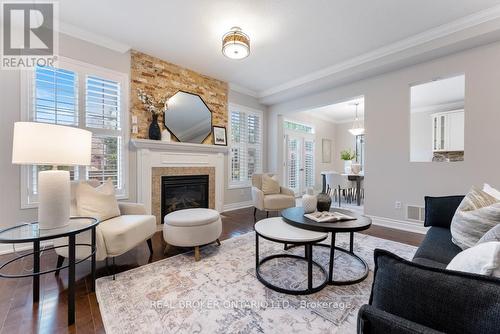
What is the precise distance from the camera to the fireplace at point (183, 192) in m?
3.72

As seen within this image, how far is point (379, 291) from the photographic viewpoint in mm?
703

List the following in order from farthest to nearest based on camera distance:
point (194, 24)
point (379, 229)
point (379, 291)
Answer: point (379, 229) < point (194, 24) < point (379, 291)

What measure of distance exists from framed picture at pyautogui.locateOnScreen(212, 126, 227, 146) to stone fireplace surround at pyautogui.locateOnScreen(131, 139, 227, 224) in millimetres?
150

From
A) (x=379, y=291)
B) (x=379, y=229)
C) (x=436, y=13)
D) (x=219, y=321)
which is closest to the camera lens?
(x=379, y=291)

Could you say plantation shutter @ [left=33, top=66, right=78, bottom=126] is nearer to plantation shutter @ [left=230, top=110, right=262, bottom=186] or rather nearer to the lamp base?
the lamp base

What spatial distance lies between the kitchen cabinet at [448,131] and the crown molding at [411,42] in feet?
13.1

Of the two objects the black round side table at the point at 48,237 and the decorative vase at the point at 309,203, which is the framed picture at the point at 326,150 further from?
the black round side table at the point at 48,237

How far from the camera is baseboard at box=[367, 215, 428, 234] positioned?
333 cm

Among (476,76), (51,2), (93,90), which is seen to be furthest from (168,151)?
(476,76)

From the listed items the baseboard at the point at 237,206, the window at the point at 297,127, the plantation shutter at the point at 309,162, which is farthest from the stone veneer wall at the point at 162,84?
the plantation shutter at the point at 309,162

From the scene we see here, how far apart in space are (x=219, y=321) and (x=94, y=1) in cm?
329

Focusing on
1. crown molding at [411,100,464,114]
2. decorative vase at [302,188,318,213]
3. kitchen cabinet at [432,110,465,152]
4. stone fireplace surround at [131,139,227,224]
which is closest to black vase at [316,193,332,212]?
decorative vase at [302,188,318,213]

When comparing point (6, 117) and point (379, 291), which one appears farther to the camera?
point (6, 117)

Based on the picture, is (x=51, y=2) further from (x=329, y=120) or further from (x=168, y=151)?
(x=329, y=120)
